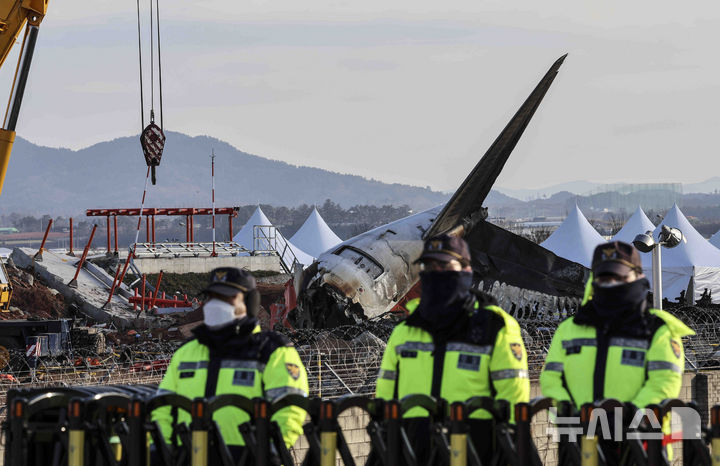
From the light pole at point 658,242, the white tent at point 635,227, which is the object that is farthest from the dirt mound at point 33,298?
the white tent at point 635,227

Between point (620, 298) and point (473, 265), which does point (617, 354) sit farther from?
point (473, 265)

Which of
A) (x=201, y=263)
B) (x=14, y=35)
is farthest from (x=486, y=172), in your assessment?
(x=201, y=263)

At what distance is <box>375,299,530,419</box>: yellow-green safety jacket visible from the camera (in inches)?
287

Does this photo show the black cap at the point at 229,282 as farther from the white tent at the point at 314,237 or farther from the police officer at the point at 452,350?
the white tent at the point at 314,237

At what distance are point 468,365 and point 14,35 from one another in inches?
656

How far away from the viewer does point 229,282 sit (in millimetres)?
7562

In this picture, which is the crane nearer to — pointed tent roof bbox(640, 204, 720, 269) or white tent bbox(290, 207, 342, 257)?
pointed tent roof bbox(640, 204, 720, 269)

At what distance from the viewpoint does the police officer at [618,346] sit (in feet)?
23.3

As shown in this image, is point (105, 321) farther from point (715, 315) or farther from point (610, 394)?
point (610, 394)

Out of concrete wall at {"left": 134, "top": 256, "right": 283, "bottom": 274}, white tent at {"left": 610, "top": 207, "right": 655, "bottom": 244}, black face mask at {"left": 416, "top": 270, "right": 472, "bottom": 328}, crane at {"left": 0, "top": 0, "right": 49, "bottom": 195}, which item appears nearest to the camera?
black face mask at {"left": 416, "top": 270, "right": 472, "bottom": 328}

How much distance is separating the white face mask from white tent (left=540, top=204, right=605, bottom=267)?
37562mm

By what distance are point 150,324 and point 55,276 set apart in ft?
20.0

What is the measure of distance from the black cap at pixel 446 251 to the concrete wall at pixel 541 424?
14.4 ft

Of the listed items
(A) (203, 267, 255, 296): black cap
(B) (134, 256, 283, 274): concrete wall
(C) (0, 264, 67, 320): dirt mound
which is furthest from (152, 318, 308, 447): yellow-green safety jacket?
(B) (134, 256, 283, 274): concrete wall
